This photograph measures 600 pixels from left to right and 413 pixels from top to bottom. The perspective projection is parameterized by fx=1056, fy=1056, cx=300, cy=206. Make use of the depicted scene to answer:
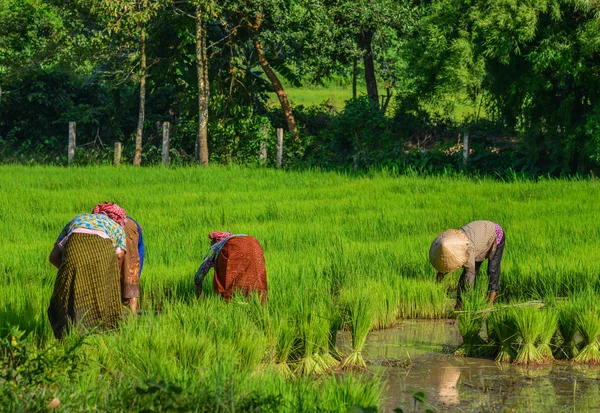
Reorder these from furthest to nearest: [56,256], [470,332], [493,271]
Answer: [493,271] → [470,332] → [56,256]

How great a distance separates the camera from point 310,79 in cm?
2258

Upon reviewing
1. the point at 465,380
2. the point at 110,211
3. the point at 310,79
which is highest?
the point at 310,79

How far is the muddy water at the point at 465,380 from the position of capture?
6.31m

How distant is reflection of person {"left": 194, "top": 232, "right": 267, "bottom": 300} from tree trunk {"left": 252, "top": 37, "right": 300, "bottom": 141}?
14.4 m

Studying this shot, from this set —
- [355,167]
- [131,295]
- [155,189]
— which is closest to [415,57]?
[355,167]

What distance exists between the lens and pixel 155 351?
20.4 ft

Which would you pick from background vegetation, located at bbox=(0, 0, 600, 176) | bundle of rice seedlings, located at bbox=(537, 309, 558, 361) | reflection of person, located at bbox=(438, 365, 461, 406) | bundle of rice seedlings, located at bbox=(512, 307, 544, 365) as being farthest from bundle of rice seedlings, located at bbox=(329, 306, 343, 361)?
background vegetation, located at bbox=(0, 0, 600, 176)

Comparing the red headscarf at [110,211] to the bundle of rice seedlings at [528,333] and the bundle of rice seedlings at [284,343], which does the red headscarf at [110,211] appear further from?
the bundle of rice seedlings at [528,333]

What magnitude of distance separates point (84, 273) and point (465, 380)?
2.64m

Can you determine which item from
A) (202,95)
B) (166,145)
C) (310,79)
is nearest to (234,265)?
(202,95)

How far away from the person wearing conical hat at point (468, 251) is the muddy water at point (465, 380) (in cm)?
53

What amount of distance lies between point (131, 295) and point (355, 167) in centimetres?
1295

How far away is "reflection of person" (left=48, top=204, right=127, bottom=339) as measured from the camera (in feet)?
23.2

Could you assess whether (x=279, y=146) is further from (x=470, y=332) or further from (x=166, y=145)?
(x=470, y=332)
